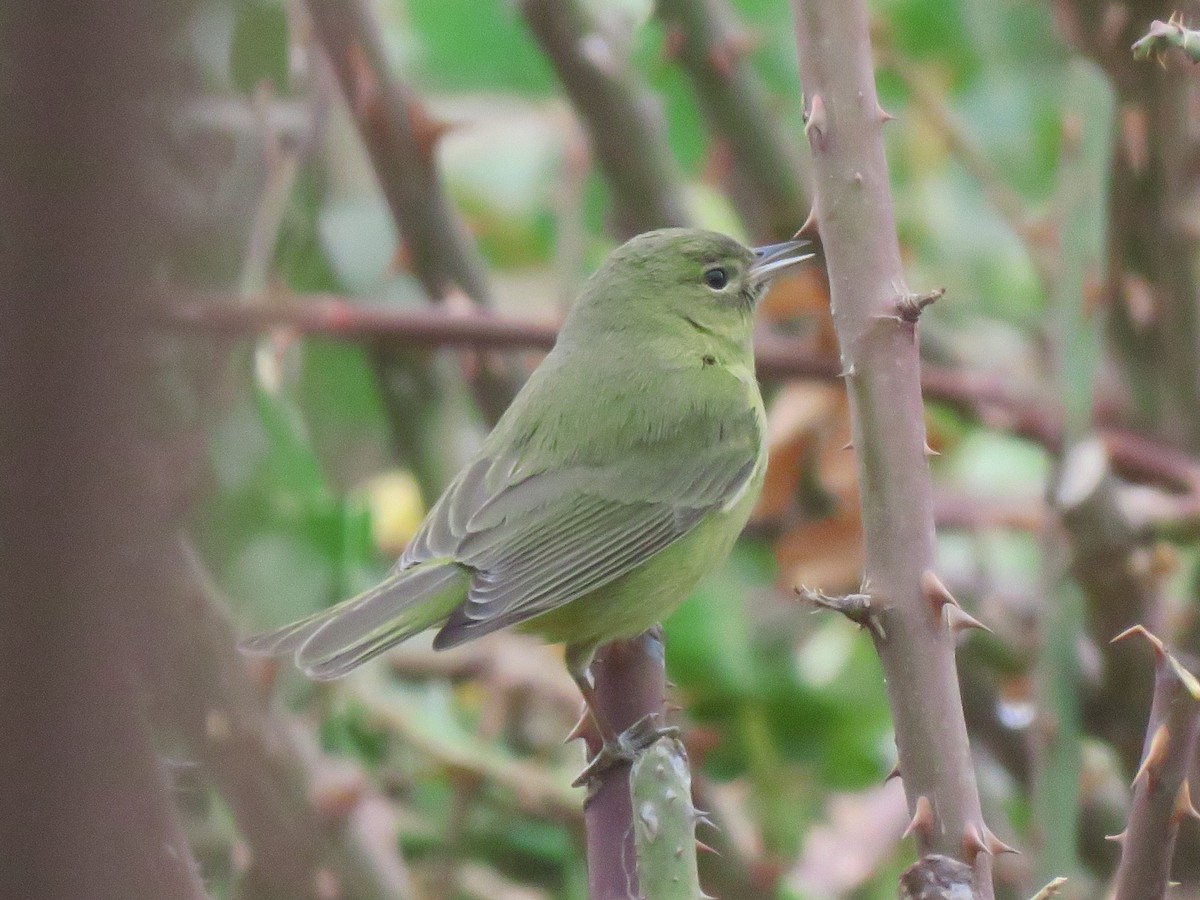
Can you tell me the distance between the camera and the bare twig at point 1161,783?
4.43ft

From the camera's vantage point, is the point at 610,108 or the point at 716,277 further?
the point at 610,108

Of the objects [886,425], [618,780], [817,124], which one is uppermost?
[817,124]

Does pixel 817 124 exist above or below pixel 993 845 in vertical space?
above

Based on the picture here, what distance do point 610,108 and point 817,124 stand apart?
8.37 ft

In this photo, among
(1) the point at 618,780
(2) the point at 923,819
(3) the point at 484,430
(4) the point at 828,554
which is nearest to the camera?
(2) the point at 923,819

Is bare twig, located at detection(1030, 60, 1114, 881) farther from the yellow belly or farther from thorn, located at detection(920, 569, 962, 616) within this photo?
thorn, located at detection(920, 569, 962, 616)

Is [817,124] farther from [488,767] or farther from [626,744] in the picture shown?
[488,767]

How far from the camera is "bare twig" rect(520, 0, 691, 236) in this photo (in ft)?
13.2

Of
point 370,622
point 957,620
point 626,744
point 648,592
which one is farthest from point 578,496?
point 957,620

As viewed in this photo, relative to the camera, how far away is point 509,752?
13.6ft

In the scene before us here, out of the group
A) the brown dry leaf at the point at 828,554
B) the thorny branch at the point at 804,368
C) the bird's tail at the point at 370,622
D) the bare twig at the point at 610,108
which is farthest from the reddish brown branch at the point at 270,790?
the bare twig at the point at 610,108

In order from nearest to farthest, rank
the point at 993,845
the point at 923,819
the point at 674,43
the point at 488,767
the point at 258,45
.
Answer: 1. the point at 923,819
2. the point at 993,845
3. the point at 258,45
4. the point at 488,767
5. the point at 674,43

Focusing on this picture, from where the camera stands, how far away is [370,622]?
2949 millimetres

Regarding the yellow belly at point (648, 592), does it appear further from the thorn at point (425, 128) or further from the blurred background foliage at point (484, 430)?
the thorn at point (425, 128)
